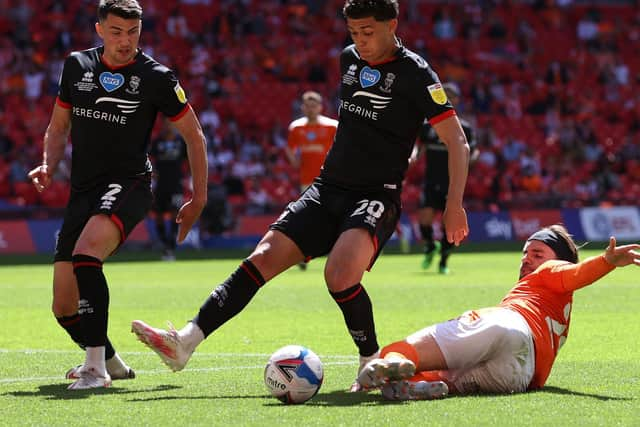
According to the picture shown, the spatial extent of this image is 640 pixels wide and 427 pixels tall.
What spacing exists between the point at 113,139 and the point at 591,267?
3.04 meters

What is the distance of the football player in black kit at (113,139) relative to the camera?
7535 mm

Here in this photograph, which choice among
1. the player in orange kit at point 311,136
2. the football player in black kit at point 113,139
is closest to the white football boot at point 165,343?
the football player in black kit at point 113,139

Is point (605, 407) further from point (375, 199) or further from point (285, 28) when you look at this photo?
point (285, 28)

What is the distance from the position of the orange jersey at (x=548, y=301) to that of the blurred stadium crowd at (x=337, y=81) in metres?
20.0

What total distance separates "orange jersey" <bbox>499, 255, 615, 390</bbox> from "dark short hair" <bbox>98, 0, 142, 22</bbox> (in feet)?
9.19

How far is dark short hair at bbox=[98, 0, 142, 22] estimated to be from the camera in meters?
7.41

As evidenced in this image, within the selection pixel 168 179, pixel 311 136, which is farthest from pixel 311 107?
pixel 168 179

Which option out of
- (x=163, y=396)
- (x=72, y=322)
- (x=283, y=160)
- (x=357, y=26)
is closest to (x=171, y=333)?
(x=163, y=396)

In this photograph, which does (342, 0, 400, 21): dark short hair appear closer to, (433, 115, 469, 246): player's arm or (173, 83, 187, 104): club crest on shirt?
(433, 115, 469, 246): player's arm

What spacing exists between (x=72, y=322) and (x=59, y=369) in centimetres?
39

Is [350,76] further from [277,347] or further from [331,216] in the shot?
[277,347]

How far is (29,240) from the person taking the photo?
2575 cm

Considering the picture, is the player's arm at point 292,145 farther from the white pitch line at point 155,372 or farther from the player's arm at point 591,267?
the player's arm at point 591,267

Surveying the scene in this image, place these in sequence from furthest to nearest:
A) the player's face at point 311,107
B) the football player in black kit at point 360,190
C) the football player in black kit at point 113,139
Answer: the player's face at point 311,107 < the football player in black kit at point 113,139 < the football player in black kit at point 360,190
